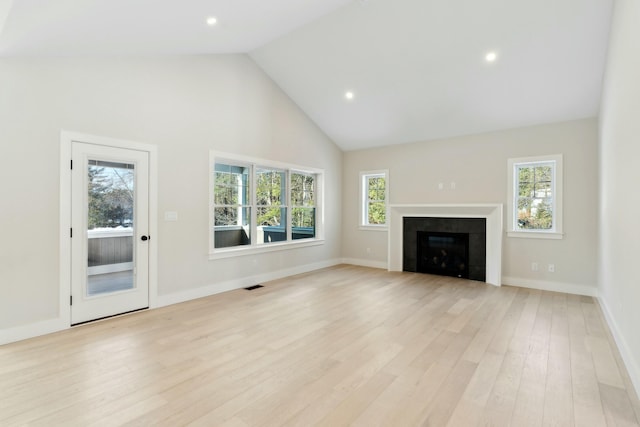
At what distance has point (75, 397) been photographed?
218 cm

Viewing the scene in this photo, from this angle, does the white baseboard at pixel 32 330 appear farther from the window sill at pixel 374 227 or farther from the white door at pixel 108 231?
the window sill at pixel 374 227

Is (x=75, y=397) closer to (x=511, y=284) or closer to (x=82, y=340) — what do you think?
(x=82, y=340)

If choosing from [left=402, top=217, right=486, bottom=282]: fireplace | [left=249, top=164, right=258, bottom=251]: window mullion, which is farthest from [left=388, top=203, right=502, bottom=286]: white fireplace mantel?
[left=249, top=164, right=258, bottom=251]: window mullion

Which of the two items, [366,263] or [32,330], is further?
[366,263]

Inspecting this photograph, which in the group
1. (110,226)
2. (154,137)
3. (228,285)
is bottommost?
(228,285)

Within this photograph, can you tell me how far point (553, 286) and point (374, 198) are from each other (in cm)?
363

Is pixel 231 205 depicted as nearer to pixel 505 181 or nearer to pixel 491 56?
pixel 491 56

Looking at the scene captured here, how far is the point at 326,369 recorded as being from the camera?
8.47 ft

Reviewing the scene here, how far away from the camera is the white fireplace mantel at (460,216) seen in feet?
17.9

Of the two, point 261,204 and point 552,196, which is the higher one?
point 552,196

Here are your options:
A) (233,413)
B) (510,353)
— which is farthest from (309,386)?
(510,353)

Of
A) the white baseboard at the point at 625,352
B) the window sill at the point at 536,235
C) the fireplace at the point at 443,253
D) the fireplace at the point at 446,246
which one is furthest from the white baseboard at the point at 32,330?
the window sill at the point at 536,235

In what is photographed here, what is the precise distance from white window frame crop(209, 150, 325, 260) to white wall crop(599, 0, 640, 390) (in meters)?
4.61

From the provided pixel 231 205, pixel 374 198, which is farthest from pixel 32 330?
pixel 374 198
